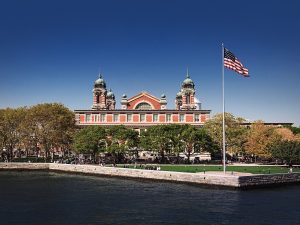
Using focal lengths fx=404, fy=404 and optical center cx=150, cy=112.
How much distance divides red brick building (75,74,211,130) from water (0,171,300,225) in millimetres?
55193

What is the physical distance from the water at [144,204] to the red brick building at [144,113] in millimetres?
55193

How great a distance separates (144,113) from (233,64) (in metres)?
66.3

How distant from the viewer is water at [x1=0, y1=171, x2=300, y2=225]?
35625mm

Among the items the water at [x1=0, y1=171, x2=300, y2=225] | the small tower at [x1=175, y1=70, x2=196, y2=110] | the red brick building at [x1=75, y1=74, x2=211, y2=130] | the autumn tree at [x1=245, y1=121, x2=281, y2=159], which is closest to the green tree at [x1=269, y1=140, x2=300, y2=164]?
the autumn tree at [x1=245, y1=121, x2=281, y2=159]

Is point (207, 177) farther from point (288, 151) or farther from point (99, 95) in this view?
point (99, 95)

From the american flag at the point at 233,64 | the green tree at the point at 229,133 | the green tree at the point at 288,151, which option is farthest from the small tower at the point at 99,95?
the american flag at the point at 233,64

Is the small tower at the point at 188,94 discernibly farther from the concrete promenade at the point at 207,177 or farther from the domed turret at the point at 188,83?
the concrete promenade at the point at 207,177

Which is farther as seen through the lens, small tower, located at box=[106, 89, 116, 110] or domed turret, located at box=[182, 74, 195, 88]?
small tower, located at box=[106, 89, 116, 110]

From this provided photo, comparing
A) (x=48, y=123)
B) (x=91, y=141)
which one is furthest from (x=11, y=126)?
(x=91, y=141)

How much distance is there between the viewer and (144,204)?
42594mm

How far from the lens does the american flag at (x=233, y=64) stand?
1928 inches

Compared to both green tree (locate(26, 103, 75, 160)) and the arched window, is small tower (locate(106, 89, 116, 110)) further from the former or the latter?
green tree (locate(26, 103, 75, 160))

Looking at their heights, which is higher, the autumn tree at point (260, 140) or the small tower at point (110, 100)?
the small tower at point (110, 100)

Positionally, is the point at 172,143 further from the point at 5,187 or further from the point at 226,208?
the point at 226,208
